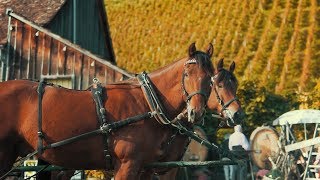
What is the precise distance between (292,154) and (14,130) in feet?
28.6

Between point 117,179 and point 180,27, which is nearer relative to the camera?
point 117,179

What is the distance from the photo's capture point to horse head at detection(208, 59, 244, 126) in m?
6.75

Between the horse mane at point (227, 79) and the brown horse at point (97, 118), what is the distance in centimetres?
30

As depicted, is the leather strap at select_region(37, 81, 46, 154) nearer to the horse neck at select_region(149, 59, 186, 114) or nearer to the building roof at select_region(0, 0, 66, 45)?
the horse neck at select_region(149, 59, 186, 114)

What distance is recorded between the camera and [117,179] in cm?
609

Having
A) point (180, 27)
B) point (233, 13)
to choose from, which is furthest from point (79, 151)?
point (180, 27)

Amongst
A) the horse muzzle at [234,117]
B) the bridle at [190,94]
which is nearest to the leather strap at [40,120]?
the bridle at [190,94]

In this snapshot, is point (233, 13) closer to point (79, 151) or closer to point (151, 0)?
point (151, 0)

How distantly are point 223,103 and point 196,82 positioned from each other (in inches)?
24.9

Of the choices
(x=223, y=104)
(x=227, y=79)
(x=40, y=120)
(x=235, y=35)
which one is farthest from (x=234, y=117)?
(x=235, y=35)

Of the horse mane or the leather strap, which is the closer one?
the leather strap

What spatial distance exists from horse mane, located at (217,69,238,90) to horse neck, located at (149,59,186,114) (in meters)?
0.48

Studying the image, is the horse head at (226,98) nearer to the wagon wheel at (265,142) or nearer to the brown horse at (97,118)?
the brown horse at (97,118)

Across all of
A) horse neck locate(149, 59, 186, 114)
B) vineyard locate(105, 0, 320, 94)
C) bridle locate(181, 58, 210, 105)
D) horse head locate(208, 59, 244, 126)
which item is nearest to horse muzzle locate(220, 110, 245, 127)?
horse head locate(208, 59, 244, 126)
